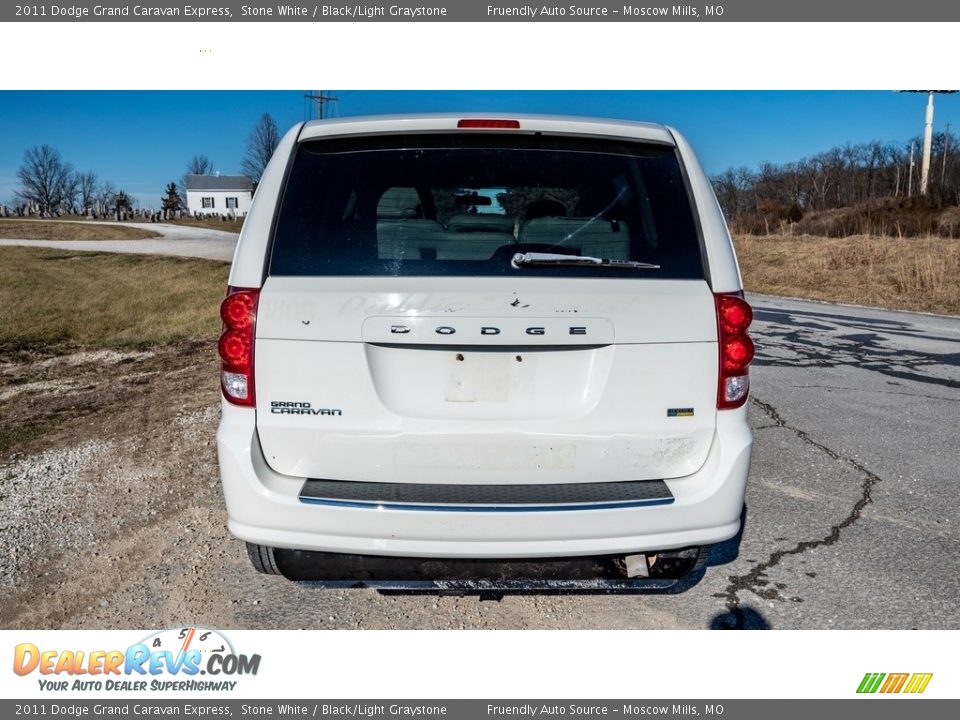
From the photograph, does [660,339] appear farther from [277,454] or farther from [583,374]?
[277,454]

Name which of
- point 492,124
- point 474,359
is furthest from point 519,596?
point 492,124

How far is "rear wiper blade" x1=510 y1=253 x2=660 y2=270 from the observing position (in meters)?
2.53

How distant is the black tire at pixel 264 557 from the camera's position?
2586 mm

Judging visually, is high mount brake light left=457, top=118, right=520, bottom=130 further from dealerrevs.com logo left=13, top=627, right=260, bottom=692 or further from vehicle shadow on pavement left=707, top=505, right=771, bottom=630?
dealerrevs.com logo left=13, top=627, right=260, bottom=692

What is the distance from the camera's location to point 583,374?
8.21 feet

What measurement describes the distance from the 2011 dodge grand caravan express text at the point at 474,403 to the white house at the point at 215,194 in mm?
91051

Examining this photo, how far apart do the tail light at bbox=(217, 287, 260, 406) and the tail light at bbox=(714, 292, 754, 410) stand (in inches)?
63.4

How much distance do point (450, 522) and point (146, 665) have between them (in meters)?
1.41

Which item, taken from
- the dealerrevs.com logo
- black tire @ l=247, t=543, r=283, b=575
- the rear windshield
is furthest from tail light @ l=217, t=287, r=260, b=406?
the dealerrevs.com logo

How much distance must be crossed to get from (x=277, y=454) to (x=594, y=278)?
124 cm

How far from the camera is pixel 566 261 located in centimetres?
254

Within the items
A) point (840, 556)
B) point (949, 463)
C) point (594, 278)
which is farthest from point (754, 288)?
point (594, 278)

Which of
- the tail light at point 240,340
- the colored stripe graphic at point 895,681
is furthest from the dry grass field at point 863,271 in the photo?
the tail light at point 240,340

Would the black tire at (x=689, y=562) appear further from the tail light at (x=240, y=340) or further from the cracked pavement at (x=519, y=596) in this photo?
the tail light at (x=240, y=340)
